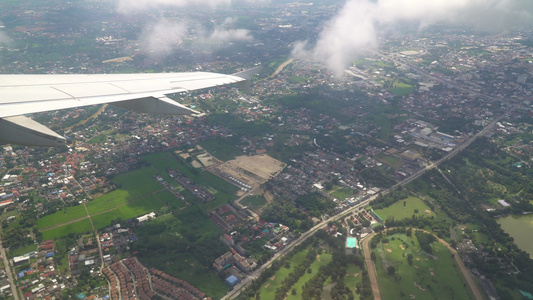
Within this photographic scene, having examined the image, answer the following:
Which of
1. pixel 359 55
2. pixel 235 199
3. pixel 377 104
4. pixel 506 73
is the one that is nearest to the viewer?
pixel 235 199

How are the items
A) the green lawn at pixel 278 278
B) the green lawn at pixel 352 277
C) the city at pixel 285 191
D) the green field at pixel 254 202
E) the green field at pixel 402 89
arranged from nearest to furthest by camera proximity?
1. the green lawn at pixel 278 278
2. the green lawn at pixel 352 277
3. the city at pixel 285 191
4. the green field at pixel 254 202
5. the green field at pixel 402 89

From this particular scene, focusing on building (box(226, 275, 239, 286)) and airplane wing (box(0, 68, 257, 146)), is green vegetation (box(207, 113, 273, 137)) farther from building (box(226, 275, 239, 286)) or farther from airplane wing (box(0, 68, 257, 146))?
building (box(226, 275, 239, 286))

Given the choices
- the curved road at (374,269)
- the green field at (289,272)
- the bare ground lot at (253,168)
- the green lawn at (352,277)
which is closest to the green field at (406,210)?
the curved road at (374,269)

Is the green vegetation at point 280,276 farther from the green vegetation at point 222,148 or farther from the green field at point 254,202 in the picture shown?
the green vegetation at point 222,148

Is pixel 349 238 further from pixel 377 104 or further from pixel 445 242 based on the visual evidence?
pixel 377 104

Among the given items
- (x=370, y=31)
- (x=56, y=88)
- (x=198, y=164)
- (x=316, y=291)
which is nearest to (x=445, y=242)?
(x=316, y=291)

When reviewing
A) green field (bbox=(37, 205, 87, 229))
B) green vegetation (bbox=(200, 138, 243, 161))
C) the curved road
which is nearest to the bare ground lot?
green vegetation (bbox=(200, 138, 243, 161))
